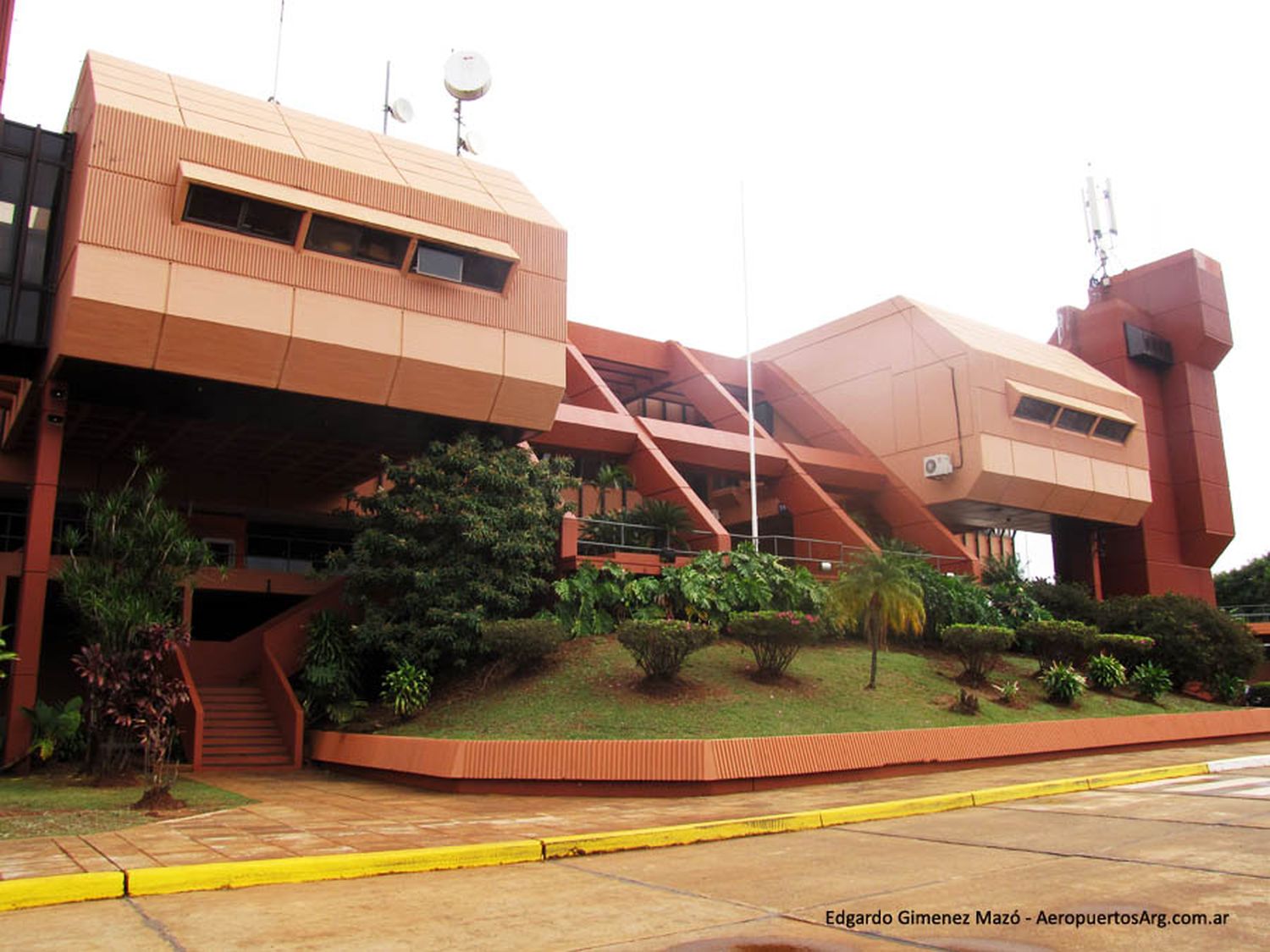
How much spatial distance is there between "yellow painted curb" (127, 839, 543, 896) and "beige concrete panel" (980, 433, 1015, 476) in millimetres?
26394

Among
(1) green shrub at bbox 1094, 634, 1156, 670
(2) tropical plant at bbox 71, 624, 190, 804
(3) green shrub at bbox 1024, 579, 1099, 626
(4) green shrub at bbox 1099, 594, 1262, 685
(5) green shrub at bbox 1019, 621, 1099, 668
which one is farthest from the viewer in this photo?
(3) green shrub at bbox 1024, 579, 1099, 626

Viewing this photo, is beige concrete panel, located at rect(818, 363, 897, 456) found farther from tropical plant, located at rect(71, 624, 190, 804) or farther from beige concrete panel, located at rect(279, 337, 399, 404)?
tropical plant, located at rect(71, 624, 190, 804)

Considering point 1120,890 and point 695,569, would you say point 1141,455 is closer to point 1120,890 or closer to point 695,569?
point 695,569

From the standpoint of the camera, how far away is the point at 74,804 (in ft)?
43.0

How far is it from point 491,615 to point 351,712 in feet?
11.4

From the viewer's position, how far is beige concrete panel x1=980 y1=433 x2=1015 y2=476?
32.1 meters

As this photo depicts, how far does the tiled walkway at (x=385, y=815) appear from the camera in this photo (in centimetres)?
866

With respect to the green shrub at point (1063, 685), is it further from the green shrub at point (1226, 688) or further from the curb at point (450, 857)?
the curb at point (450, 857)

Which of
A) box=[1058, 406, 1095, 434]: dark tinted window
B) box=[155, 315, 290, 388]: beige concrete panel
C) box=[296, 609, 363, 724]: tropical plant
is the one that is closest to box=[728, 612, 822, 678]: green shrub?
box=[296, 609, 363, 724]: tropical plant

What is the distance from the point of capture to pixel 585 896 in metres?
7.25

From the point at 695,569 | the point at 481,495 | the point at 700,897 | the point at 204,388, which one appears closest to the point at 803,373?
the point at 695,569

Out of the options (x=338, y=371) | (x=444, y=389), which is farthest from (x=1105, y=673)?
(x=338, y=371)

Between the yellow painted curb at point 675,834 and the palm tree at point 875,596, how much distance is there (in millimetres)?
9214

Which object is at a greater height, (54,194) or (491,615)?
(54,194)
